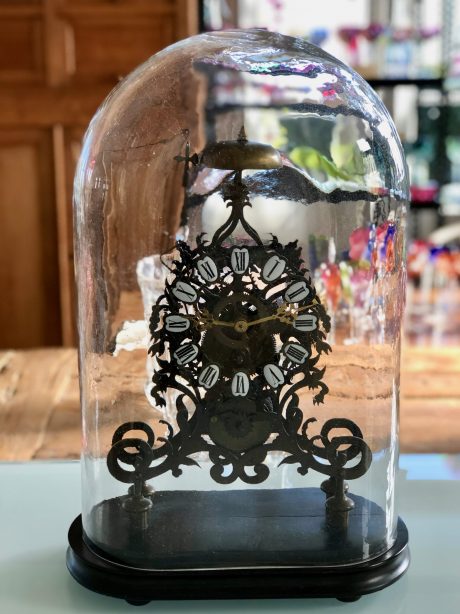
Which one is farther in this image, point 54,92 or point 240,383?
point 54,92

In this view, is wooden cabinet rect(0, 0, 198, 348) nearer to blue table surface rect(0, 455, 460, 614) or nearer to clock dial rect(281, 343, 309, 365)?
blue table surface rect(0, 455, 460, 614)

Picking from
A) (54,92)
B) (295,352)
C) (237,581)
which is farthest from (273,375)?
(54,92)

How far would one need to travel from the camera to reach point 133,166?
0.67 meters

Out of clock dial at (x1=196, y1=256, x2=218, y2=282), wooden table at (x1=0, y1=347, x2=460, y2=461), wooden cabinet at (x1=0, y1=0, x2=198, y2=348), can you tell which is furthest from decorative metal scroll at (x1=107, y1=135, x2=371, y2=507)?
wooden cabinet at (x1=0, y1=0, x2=198, y2=348)

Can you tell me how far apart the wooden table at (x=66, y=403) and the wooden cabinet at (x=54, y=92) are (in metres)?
1.20

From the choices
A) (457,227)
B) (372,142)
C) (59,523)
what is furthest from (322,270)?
(457,227)

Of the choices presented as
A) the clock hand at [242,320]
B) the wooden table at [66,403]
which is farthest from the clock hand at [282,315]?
the wooden table at [66,403]

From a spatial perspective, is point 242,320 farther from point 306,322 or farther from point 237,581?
point 237,581

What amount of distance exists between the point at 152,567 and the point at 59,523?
150 mm

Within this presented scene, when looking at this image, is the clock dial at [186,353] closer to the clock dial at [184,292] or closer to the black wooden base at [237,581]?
the clock dial at [184,292]

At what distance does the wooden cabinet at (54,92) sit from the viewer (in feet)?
7.63

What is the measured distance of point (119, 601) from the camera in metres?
0.57

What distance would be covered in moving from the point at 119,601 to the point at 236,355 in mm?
185

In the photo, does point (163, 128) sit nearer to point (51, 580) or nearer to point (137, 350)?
point (137, 350)
